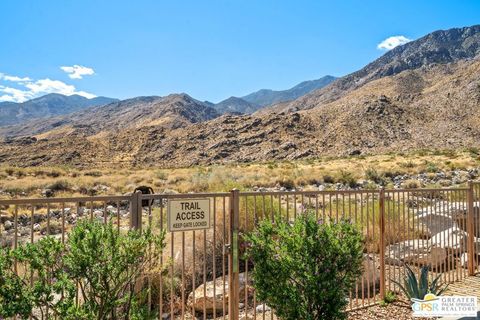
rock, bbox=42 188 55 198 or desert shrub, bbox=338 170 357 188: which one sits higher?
desert shrub, bbox=338 170 357 188

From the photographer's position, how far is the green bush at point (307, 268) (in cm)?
479

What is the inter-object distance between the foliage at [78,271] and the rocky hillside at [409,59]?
356 feet

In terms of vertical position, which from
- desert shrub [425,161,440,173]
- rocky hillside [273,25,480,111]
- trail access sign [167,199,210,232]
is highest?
rocky hillside [273,25,480,111]

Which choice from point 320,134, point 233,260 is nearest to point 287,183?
point 233,260

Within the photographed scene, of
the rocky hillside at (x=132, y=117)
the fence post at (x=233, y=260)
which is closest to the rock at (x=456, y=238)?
the fence post at (x=233, y=260)

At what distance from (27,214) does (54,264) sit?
1536 cm

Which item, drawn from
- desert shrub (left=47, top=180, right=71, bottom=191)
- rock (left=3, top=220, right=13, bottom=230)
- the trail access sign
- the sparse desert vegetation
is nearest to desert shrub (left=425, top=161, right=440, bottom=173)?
the sparse desert vegetation

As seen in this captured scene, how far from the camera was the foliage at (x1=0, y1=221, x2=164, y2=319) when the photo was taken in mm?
3508

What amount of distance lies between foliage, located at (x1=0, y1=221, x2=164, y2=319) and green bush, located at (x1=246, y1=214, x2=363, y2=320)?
4.62ft

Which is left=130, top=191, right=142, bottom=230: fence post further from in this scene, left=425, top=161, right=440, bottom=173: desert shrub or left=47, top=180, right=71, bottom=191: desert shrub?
left=425, top=161, right=440, bottom=173: desert shrub

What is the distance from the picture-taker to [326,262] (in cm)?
481

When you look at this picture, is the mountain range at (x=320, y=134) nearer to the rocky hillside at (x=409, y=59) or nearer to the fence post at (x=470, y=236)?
the rocky hillside at (x=409, y=59)

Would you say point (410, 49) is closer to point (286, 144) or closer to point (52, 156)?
point (286, 144)

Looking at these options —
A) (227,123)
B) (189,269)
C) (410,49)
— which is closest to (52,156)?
(227,123)
